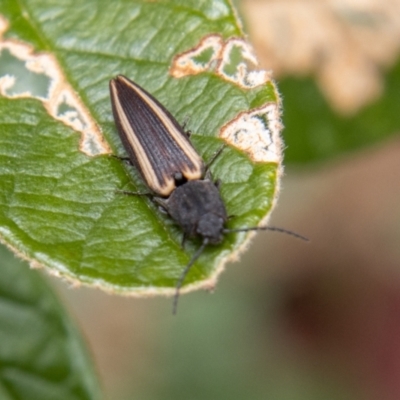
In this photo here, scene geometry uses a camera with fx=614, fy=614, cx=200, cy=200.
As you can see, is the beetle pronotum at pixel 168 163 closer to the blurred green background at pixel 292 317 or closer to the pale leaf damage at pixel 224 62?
the pale leaf damage at pixel 224 62

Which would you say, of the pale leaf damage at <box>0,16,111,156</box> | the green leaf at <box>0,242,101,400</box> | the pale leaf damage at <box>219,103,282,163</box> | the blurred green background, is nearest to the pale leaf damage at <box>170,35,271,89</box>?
the pale leaf damage at <box>219,103,282,163</box>

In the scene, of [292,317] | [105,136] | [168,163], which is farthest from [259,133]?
[292,317]

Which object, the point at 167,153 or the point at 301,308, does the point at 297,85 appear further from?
the point at 301,308

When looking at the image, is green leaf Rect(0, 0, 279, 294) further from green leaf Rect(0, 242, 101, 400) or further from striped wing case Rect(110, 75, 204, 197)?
green leaf Rect(0, 242, 101, 400)

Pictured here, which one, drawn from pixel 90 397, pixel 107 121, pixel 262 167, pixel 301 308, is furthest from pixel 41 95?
pixel 301 308

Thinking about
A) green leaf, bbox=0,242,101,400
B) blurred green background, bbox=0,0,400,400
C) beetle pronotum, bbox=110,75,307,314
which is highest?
beetle pronotum, bbox=110,75,307,314

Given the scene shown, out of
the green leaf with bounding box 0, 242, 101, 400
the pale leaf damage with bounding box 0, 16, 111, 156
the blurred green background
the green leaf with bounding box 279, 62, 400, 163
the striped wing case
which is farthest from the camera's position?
the blurred green background

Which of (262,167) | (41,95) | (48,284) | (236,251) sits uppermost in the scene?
(41,95)
